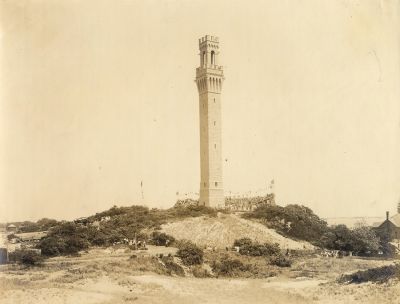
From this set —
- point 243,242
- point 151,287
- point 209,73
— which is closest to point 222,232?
point 243,242

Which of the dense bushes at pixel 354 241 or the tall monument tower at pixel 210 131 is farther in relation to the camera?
the tall monument tower at pixel 210 131

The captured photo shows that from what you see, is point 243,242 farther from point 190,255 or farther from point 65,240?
point 65,240

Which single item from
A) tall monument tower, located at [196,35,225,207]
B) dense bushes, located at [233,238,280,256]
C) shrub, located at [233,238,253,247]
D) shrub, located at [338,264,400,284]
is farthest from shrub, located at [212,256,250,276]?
tall monument tower, located at [196,35,225,207]

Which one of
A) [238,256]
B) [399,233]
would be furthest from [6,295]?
[399,233]

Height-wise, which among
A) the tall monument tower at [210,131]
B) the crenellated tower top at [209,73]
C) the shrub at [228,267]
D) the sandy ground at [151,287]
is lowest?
the sandy ground at [151,287]

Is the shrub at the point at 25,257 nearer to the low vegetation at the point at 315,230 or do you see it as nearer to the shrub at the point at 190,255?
the shrub at the point at 190,255

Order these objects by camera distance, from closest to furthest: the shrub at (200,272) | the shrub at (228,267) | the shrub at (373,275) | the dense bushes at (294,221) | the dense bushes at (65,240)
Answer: the shrub at (373,275) < the shrub at (200,272) < the shrub at (228,267) < the dense bushes at (65,240) < the dense bushes at (294,221)

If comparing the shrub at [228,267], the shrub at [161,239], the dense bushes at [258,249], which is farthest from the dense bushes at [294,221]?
the shrub at [228,267]
